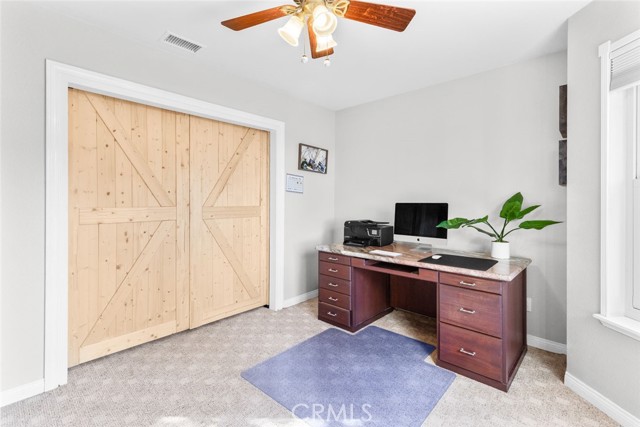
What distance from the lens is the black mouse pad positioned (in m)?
2.13

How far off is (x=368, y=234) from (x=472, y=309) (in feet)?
3.89

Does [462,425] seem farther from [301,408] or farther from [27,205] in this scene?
[27,205]

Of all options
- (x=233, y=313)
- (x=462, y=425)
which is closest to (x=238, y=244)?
(x=233, y=313)

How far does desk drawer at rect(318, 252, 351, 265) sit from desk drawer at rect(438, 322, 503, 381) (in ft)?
3.14

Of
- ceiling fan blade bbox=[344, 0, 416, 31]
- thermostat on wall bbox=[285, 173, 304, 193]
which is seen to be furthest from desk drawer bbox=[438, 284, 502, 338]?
thermostat on wall bbox=[285, 173, 304, 193]

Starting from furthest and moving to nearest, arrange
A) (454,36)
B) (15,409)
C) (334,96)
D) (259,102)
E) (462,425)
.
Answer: (334,96), (259,102), (454,36), (15,409), (462,425)

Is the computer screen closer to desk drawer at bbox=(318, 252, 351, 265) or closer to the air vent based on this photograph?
desk drawer at bbox=(318, 252, 351, 265)

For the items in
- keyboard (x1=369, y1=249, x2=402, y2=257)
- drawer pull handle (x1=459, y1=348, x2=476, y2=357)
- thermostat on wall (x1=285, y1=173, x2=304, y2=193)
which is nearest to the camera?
drawer pull handle (x1=459, y1=348, x2=476, y2=357)

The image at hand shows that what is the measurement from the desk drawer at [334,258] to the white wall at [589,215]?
163cm

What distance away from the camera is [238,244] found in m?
3.19

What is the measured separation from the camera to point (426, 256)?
8.21 feet

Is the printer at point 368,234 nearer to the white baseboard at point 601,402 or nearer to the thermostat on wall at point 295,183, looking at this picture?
the thermostat on wall at point 295,183

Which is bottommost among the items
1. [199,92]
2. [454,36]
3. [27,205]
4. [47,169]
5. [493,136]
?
→ [27,205]

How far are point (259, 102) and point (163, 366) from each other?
99.4 inches
